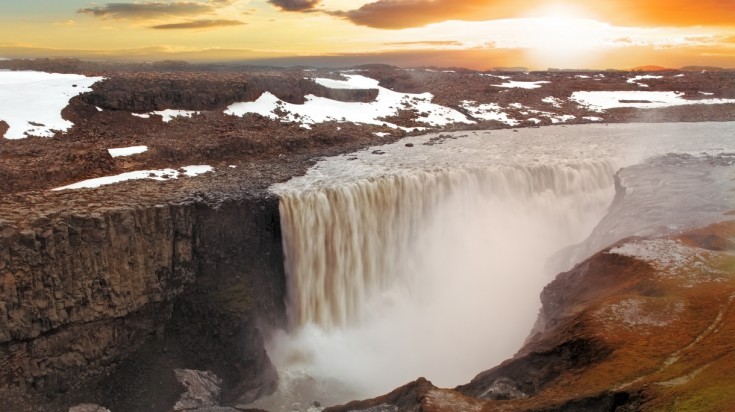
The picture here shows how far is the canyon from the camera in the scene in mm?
11930

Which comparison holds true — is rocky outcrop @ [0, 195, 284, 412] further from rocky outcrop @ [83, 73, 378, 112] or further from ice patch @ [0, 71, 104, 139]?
rocky outcrop @ [83, 73, 378, 112]

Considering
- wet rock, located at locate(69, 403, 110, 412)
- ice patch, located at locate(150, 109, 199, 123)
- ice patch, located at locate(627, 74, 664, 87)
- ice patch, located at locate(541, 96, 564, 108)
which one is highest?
ice patch, located at locate(627, 74, 664, 87)

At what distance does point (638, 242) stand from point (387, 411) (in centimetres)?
1038

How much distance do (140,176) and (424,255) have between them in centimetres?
1391

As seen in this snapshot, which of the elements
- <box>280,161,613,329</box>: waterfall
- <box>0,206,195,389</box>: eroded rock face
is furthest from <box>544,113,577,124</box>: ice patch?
<box>0,206,195,389</box>: eroded rock face

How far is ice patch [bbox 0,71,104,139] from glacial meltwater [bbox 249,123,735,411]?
47.8 feet

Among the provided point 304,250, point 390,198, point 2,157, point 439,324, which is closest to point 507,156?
point 390,198

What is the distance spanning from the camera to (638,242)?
57.7 ft

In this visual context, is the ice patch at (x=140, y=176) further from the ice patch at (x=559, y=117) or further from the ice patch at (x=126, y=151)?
the ice patch at (x=559, y=117)

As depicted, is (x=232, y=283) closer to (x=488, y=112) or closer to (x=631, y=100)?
(x=488, y=112)

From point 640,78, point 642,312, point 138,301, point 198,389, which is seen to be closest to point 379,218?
point 198,389

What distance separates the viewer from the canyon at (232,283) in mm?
11930

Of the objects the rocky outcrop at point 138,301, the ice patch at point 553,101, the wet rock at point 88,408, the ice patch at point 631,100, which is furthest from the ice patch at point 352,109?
the wet rock at point 88,408

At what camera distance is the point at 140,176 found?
2478 cm
